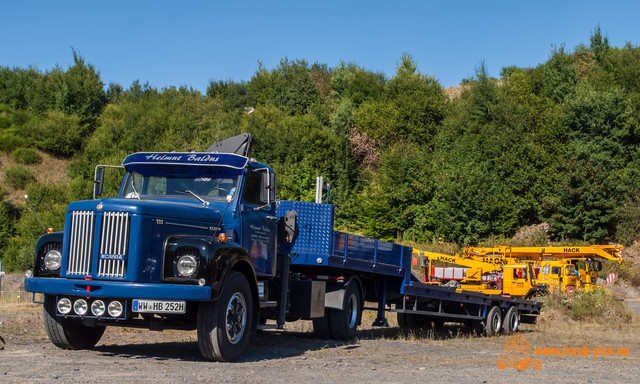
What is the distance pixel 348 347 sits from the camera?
40.6 ft

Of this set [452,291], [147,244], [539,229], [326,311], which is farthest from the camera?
[539,229]

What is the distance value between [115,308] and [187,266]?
1063 millimetres

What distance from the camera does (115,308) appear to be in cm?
900

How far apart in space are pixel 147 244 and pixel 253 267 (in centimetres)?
167

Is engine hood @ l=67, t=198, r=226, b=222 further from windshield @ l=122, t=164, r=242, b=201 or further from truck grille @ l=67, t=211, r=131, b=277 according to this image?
windshield @ l=122, t=164, r=242, b=201

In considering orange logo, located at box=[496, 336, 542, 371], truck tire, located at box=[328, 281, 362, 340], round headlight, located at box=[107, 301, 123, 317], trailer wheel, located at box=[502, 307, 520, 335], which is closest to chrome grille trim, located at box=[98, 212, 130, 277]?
round headlight, located at box=[107, 301, 123, 317]

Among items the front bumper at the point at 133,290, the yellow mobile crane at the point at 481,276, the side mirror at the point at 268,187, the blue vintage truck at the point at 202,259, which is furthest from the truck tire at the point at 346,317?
the yellow mobile crane at the point at 481,276

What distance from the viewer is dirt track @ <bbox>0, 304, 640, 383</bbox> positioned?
8227 mm

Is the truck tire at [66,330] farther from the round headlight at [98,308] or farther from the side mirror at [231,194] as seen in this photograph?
the side mirror at [231,194]

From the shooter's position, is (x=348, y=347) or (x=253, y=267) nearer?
(x=253, y=267)

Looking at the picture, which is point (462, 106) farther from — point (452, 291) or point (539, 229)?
point (452, 291)

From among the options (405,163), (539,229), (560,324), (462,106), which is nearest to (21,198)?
(405,163)

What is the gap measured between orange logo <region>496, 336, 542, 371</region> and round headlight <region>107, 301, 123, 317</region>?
212 inches

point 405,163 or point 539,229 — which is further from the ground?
point 405,163
